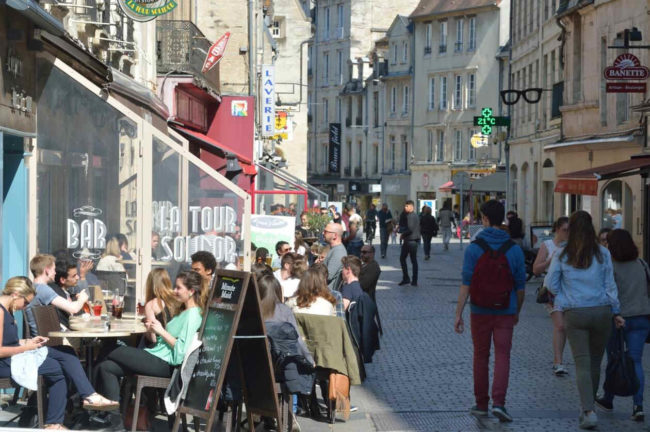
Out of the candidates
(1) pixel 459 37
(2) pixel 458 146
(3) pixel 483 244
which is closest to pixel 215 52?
(3) pixel 483 244

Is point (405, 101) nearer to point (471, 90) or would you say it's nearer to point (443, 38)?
point (443, 38)

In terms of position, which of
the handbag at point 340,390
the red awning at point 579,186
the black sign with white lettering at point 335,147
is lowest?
the handbag at point 340,390

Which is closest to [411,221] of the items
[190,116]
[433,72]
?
[190,116]

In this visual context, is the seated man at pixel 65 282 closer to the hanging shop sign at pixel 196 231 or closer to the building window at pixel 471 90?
the hanging shop sign at pixel 196 231

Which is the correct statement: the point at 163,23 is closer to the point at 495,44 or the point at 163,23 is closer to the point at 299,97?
the point at 299,97

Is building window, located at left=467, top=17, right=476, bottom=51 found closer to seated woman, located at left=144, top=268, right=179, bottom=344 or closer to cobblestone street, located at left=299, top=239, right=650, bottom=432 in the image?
cobblestone street, located at left=299, top=239, right=650, bottom=432

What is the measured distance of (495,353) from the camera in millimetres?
10406

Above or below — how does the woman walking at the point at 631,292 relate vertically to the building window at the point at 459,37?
below

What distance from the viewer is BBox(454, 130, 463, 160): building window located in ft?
243

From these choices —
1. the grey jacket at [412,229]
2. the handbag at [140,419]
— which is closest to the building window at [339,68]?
the grey jacket at [412,229]

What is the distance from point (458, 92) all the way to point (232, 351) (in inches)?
2608

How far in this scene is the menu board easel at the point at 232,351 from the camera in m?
8.95

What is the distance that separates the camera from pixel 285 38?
233 feet

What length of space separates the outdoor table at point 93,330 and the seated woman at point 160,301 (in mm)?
171
